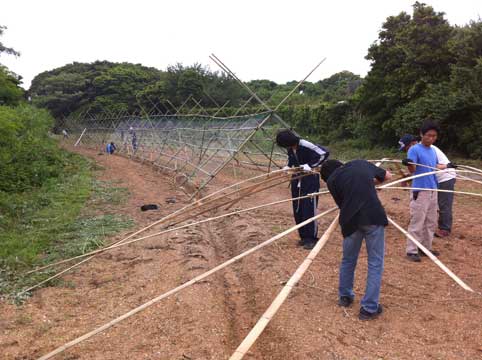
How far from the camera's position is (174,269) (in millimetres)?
4906

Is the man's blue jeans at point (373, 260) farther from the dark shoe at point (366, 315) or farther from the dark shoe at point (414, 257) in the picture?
the dark shoe at point (414, 257)

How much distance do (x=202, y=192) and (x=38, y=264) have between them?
5.46 meters

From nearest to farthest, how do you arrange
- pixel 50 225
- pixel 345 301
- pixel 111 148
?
1. pixel 345 301
2. pixel 50 225
3. pixel 111 148

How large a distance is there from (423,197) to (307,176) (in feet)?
4.46

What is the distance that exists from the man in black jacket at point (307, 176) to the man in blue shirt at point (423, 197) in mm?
1031

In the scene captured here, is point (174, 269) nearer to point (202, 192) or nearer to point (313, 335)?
point (313, 335)

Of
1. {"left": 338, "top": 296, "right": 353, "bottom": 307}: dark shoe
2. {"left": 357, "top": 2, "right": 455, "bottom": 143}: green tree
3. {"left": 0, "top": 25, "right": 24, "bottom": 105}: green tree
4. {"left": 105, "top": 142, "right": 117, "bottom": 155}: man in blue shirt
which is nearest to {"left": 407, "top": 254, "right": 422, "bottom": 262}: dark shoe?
{"left": 338, "top": 296, "right": 353, "bottom": 307}: dark shoe

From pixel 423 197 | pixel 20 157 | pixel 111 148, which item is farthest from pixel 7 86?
pixel 423 197

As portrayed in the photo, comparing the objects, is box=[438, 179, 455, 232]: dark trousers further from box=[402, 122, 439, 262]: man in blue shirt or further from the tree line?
the tree line

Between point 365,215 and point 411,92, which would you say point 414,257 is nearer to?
point 365,215

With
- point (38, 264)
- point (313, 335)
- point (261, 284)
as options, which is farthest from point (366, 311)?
point (38, 264)

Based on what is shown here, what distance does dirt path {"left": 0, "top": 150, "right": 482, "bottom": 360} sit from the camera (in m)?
3.18

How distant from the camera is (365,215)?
11.3 feet

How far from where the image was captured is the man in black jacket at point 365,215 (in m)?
3.46
